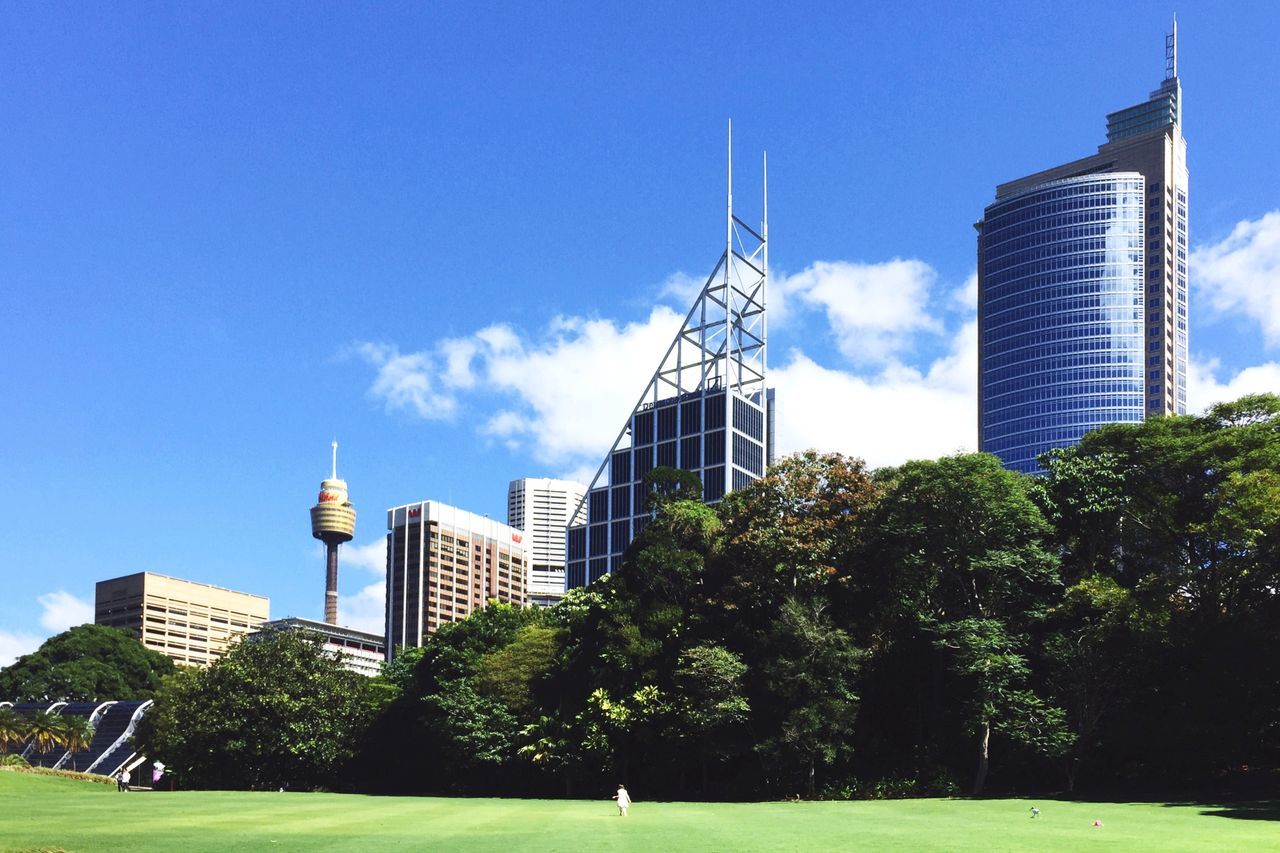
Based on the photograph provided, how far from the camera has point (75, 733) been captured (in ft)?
281

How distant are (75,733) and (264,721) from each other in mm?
24190

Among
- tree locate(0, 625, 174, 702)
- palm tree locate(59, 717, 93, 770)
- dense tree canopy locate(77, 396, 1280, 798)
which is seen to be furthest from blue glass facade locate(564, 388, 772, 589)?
dense tree canopy locate(77, 396, 1280, 798)

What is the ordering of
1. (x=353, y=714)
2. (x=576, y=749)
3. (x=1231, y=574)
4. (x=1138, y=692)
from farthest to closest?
1. (x=353, y=714)
2. (x=576, y=749)
3. (x=1138, y=692)
4. (x=1231, y=574)

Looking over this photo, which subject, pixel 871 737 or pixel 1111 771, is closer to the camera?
pixel 1111 771

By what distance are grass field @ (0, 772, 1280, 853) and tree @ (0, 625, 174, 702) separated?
4631 inches

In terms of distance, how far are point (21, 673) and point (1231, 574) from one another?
155m

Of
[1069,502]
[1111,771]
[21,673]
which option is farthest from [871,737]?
[21,673]

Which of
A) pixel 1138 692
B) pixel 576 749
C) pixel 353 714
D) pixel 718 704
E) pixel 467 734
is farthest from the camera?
pixel 353 714

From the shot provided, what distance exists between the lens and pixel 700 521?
2442 inches

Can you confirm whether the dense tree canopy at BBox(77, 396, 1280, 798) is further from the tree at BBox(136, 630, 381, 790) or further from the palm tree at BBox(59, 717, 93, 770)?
the palm tree at BBox(59, 717, 93, 770)

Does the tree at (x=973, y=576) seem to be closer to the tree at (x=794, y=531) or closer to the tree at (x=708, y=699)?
the tree at (x=794, y=531)

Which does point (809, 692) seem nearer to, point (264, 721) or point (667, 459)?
point (264, 721)

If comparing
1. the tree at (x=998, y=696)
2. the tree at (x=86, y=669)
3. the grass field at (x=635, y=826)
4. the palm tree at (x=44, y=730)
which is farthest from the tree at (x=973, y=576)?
the tree at (x=86, y=669)

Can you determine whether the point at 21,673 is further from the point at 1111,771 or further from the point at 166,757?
the point at 1111,771
